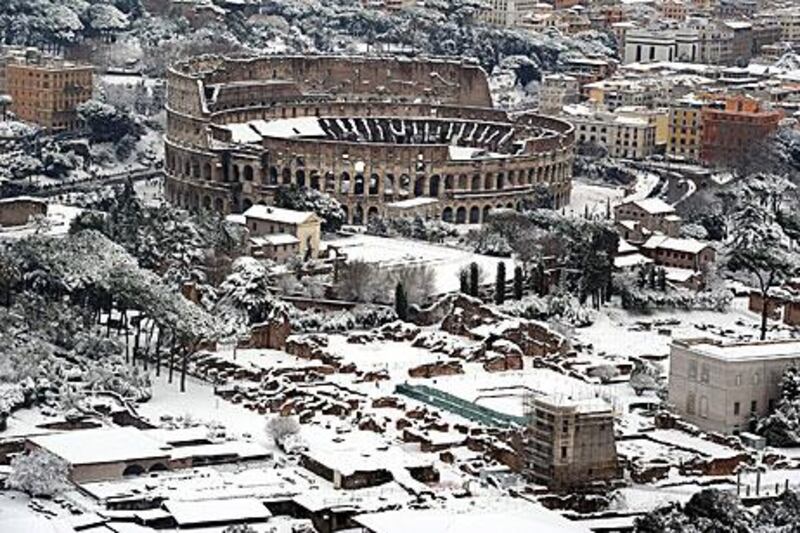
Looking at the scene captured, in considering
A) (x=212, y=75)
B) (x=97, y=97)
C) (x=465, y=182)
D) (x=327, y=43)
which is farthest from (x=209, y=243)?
(x=327, y=43)

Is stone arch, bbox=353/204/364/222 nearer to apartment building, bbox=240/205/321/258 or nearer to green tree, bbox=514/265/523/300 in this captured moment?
apartment building, bbox=240/205/321/258

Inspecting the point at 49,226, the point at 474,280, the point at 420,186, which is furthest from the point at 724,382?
the point at 420,186

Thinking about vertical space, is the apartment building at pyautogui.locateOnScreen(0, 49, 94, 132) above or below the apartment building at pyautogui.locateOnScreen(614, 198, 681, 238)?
above

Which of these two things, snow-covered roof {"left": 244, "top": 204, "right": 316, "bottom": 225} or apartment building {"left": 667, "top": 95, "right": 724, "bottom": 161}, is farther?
apartment building {"left": 667, "top": 95, "right": 724, "bottom": 161}

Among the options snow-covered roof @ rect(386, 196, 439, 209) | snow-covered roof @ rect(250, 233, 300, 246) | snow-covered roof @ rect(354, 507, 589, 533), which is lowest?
snow-covered roof @ rect(354, 507, 589, 533)

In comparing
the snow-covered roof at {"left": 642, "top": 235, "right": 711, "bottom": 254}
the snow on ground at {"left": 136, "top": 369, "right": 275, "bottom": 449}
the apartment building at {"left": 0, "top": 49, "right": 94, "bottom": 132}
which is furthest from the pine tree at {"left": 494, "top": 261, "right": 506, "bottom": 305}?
the apartment building at {"left": 0, "top": 49, "right": 94, "bottom": 132}

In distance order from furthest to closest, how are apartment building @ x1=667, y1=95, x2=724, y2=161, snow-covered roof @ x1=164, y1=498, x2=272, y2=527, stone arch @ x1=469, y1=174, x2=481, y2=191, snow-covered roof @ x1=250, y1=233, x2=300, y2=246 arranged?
apartment building @ x1=667, y1=95, x2=724, y2=161 → stone arch @ x1=469, y1=174, x2=481, y2=191 → snow-covered roof @ x1=250, y1=233, x2=300, y2=246 → snow-covered roof @ x1=164, y1=498, x2=272, y2=527

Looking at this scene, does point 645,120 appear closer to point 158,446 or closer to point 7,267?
point 7,267

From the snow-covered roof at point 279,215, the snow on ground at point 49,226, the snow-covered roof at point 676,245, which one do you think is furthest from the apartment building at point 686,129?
the snow on ground at point 49,226
